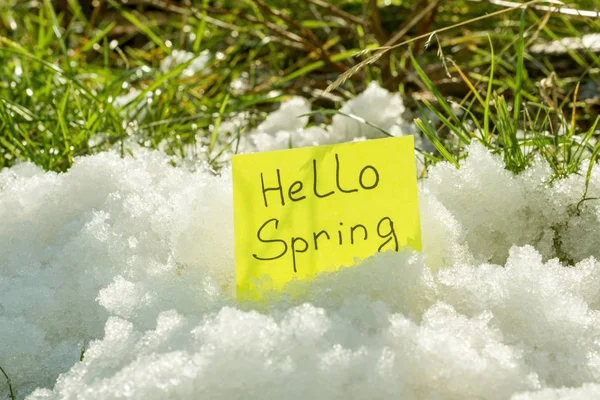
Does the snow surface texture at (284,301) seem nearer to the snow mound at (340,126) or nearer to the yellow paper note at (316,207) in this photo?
the yellow paper note at (316,207)

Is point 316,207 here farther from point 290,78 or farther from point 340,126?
point 290,78

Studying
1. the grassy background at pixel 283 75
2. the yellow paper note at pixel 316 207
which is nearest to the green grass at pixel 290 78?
the grassy background at pixel 283 75

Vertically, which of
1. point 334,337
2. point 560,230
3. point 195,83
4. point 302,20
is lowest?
point 334,337

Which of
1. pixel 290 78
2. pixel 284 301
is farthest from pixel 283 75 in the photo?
pixel 284 301

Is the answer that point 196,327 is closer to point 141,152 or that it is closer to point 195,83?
point 141,152

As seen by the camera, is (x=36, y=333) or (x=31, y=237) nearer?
(x=36, y=333)

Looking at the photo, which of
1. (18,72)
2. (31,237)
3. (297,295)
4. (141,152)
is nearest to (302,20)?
(18,72)
